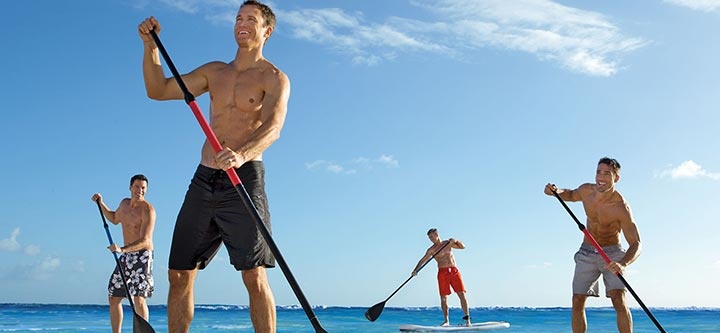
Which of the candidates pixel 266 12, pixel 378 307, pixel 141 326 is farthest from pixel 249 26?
pixel 378 307

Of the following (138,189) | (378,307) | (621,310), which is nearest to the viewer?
(621,310)

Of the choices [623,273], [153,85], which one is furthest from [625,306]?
[153,85]

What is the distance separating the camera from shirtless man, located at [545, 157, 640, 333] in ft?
21.8

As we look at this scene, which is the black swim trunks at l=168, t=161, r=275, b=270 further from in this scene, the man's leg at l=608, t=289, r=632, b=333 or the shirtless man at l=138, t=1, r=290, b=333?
the man's leg at l=608, t=289, r=632, b=333

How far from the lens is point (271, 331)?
3926 mm

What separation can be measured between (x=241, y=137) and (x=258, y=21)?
578mm

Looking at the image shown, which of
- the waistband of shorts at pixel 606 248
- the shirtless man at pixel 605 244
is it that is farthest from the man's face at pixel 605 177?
the waistband of shorts at pixel 606 248

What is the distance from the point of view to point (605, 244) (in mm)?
6855

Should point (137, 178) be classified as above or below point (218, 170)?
above

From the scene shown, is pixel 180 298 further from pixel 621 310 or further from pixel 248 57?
pixel 621 310

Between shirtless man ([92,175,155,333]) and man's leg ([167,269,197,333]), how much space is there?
2931 mm

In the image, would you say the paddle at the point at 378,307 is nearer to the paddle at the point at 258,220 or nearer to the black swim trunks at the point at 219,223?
the black swim trunks at the point at 219,223

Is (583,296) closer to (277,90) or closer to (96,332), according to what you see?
(277,90)

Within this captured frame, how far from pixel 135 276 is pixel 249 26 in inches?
145
